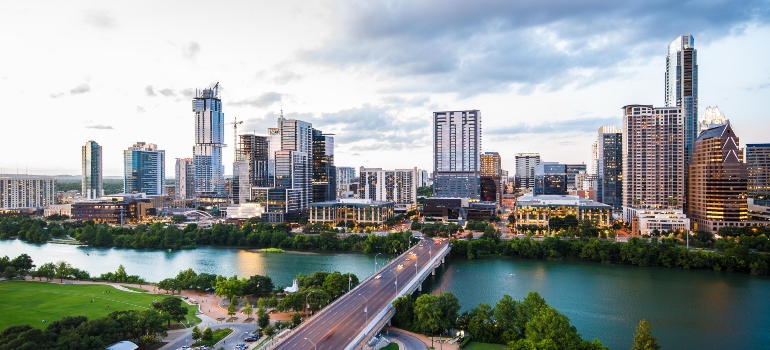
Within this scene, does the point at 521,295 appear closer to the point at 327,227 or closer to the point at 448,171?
the point at 327,227

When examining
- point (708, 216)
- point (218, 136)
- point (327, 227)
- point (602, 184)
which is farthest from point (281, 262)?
point (218, 136)

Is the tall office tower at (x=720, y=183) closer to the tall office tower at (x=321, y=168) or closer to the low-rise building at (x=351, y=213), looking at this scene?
the low-rise building at (x=351, y=213)

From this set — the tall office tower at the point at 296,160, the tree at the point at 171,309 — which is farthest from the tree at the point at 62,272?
the tall office tower at the point at 296,160

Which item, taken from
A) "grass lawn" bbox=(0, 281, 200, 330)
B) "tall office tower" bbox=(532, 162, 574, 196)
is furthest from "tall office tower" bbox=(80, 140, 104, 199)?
"tall office tower" bbox=(532, 162, 574, 196)

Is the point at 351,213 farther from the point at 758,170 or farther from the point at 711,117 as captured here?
the point at 758,170

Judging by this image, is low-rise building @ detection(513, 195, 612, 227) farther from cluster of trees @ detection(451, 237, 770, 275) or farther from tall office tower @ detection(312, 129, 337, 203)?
tall office tower @ detection(312, 129, 337, 203)

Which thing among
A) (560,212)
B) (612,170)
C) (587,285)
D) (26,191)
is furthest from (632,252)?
(26,191)
